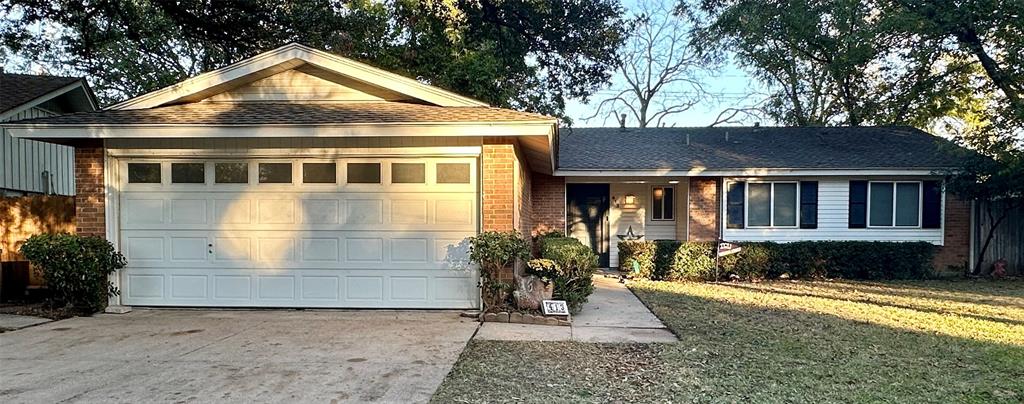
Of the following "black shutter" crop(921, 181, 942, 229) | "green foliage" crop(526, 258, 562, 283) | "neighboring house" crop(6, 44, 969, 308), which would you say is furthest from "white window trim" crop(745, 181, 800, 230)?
"green foliage" crop(526, 258, 562, 283)

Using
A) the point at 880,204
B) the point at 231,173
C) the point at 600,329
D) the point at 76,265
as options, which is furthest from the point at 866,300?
the point at 76,265

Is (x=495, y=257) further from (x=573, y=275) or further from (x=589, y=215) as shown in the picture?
(x=589, y=215)

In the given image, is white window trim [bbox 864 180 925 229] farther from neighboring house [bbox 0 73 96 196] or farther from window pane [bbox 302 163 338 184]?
neighboring house [bbox 0 73 96 196]

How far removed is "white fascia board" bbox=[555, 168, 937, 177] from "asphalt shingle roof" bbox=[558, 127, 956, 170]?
13cm

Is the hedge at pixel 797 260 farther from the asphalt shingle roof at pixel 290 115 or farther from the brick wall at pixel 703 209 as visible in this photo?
the asphalt shingle roof at pixel 290 115

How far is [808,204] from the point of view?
12.8 m

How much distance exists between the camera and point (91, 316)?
7.18m

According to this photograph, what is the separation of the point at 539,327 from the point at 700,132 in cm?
1155

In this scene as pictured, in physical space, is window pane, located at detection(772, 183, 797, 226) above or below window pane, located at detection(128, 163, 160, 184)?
below

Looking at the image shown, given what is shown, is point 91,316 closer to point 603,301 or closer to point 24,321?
point 24,321

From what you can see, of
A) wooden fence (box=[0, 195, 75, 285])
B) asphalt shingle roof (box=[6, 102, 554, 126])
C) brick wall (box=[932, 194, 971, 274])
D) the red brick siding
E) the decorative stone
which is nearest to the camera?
asphalt shingle roof (box=[6, 102, 554, 126])

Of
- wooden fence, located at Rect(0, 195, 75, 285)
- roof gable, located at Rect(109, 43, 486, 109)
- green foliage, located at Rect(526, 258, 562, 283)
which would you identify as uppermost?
roof gable, located at Rect(109, 43, 486, 109)

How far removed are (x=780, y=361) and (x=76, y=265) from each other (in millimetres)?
8064

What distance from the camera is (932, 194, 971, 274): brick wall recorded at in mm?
12773
